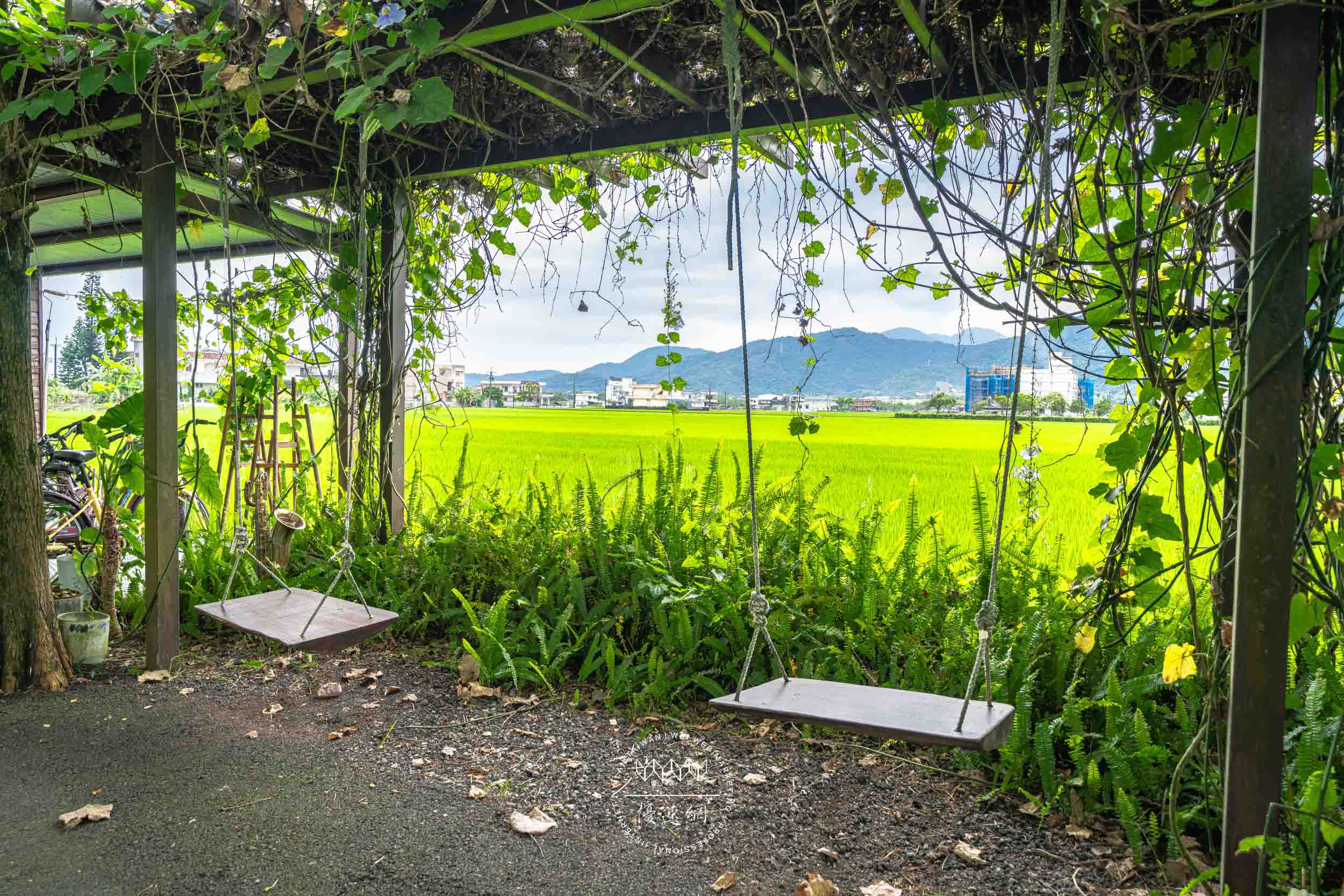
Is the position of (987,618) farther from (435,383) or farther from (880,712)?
(435,383)

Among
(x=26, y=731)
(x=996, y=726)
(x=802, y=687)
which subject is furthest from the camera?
(x=26, y=731)

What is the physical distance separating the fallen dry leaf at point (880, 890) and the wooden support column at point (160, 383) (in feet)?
9.39

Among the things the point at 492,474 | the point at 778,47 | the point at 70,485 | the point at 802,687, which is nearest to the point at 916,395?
the point at 492,474

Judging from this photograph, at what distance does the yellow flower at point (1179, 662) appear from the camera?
1660 mm

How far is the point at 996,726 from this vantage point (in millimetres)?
1500

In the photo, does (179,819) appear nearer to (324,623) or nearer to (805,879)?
(324,623)

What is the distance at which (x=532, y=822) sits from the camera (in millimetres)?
2148

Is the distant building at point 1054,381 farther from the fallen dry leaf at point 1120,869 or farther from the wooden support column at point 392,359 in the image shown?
the wooden support column at point 392,359

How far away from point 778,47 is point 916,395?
5.20 metres

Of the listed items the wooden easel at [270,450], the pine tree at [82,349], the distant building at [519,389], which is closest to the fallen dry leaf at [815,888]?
the wooden easel at [270,450]

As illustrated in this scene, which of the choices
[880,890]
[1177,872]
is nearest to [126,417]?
[880,890]

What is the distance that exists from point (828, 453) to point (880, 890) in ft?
26.3

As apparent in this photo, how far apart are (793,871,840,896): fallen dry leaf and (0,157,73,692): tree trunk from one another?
9.35ft

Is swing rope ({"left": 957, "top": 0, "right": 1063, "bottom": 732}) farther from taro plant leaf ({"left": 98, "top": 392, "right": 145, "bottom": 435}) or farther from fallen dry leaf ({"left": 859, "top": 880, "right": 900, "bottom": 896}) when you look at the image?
taro plant leaf ({"left": 98, "top": 392, "right": 145, "bottom": 435})
